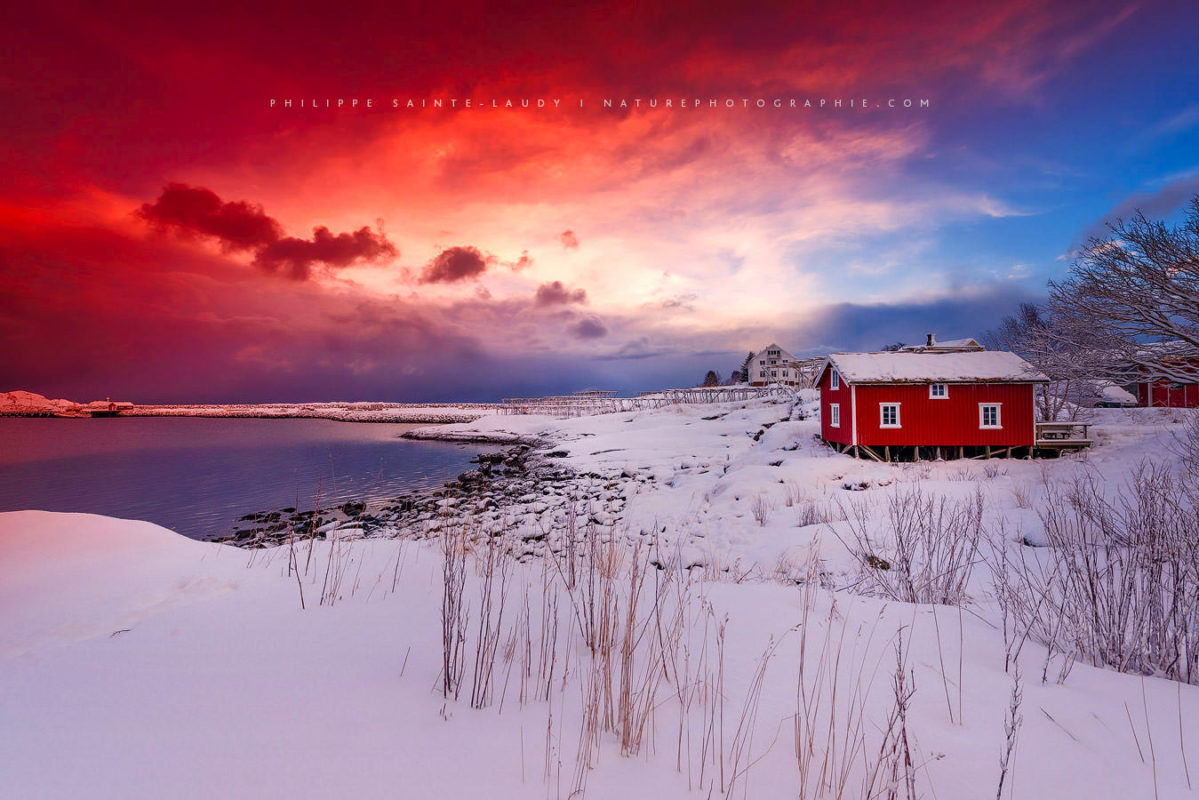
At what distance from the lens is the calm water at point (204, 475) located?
1847 centimetres

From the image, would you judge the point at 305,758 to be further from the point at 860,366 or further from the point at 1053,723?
the point at 860,366

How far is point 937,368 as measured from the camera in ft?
71.3

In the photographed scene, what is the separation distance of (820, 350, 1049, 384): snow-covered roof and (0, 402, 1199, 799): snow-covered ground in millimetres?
18294

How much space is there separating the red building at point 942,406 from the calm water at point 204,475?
63.3ft

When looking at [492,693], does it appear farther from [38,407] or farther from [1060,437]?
[38,407]

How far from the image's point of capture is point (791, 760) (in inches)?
93.7

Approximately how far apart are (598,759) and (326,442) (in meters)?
47.5

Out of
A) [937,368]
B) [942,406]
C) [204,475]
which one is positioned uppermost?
[937,368]

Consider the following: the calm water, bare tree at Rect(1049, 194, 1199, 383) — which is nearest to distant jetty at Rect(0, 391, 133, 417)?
the calm water

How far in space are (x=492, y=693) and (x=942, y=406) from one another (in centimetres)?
2422

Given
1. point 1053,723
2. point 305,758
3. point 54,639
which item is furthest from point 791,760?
point 54,639

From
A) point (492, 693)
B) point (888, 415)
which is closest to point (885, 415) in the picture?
point (888, 415)

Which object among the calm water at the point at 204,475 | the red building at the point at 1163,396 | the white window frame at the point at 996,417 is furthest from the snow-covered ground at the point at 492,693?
the red building at the point at 1163,396

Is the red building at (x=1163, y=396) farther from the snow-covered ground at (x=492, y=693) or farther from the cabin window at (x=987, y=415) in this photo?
the snow-covered ground at (x=492, y=693)
